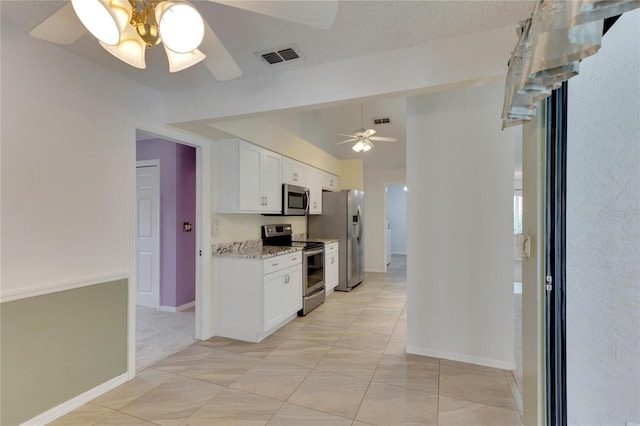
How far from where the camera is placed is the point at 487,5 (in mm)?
1637

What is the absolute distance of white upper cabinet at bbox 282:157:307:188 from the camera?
4.37 m

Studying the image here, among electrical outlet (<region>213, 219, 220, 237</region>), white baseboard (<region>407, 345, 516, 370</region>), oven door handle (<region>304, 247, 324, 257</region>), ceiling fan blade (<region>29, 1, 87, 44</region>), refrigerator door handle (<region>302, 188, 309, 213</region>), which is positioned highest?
ceiling fan blade (<region>29, 1, 87, 44</region>)

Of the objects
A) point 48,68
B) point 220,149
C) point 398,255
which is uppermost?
point 48,68

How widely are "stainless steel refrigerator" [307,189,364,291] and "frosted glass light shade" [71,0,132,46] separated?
4465 millimetres

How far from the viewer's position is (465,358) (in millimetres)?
2742

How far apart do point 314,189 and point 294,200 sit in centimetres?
85

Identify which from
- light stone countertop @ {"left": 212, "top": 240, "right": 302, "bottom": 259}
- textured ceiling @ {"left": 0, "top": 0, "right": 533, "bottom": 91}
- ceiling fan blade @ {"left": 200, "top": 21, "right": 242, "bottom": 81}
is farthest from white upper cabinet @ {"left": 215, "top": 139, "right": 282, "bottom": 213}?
ceiling fan blade @ {"left": 200, "top": 21, "right": 242, "bottom": 81}

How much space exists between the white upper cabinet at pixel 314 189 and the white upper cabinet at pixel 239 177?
1.42m

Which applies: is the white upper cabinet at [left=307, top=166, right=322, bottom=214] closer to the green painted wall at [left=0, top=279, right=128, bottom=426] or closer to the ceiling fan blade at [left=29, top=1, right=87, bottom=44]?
the green painted wall at [left=0, top=279, right=128, bottom=426]

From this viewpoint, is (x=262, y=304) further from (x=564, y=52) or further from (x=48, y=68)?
(x=564, y=52)

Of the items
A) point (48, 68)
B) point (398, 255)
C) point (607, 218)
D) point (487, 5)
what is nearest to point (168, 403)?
point (48, 68)

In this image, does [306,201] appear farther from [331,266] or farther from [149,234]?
[149,234]

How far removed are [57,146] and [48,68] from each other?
0.51m

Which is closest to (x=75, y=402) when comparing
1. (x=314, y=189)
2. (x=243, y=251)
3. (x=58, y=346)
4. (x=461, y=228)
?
(x=58, y=346)
